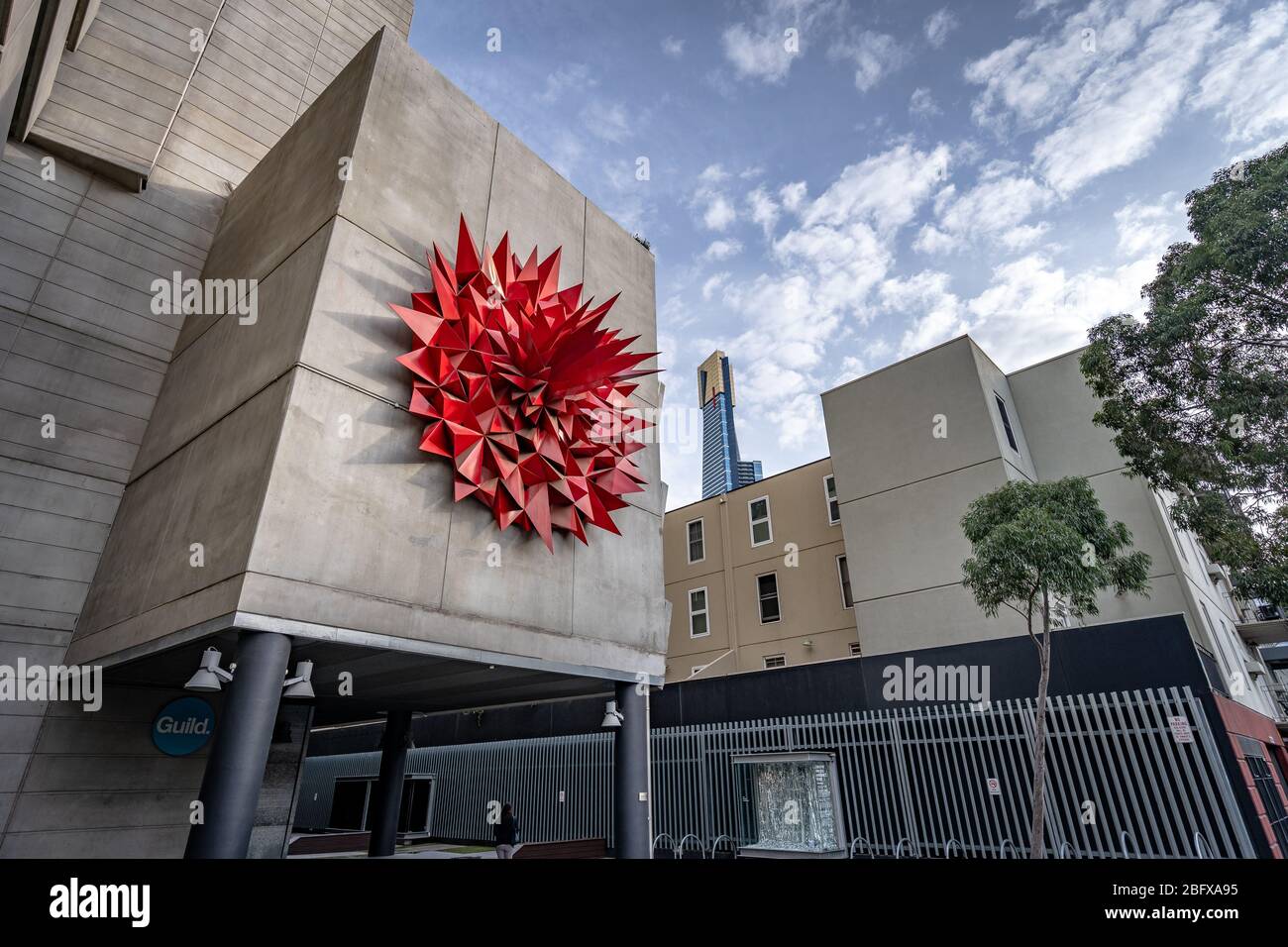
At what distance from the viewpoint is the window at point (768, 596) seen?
2528cm

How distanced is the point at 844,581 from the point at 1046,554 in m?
11.4

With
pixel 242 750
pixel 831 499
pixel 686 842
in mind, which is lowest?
pixel 686 842

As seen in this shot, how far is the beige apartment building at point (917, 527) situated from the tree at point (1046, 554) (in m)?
4.82

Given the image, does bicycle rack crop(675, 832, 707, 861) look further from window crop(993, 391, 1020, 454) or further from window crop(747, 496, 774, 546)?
window crop(993, 391, 1020, 454)

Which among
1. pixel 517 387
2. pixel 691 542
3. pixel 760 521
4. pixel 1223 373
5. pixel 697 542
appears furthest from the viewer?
pixel 691 542

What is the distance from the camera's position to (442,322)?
9.08m

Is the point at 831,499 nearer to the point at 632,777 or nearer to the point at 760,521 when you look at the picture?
the point at 760,521

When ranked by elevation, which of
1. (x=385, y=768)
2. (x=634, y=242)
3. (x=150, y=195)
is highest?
(x=634, y=242)

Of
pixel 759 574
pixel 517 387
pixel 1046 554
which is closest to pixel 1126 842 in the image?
pixel 1046 554

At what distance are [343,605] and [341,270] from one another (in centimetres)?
424

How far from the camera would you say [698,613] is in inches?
1094
